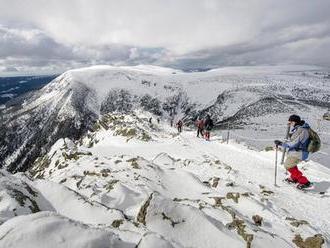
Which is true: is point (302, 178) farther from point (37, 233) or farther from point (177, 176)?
point (37, 233)

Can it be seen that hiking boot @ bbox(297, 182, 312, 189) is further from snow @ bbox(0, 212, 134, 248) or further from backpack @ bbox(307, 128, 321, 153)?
snow @ bbox(0, 212, 134, 248)

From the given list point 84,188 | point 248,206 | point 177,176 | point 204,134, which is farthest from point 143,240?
point 204,134

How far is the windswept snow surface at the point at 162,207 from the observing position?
714 centimetres

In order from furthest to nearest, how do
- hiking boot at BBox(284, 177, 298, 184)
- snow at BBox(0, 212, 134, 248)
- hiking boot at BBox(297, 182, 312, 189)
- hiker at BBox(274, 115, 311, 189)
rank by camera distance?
hiking boot at BBox(284, 177, 298, 184)
hiking boot at BBox(297, 182, 312, 189)
hiker at BBox(274, 115, 311, 189)
snow at BBox(0, 212, 134, 248)

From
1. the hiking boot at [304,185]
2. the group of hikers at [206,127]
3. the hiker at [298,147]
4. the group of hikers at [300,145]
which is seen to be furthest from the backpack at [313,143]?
the group of hikers at [206,127]

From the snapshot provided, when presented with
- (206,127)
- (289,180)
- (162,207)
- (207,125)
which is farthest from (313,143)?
(206,127)

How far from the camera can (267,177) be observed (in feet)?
64.1

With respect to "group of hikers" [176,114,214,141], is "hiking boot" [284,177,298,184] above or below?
above

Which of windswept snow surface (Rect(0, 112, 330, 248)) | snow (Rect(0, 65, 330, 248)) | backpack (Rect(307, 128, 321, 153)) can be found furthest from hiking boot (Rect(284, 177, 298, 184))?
backpack (Rect(307, 128, 321, 153))

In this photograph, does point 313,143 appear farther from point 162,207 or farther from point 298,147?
point 162,207

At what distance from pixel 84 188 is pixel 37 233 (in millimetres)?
9084

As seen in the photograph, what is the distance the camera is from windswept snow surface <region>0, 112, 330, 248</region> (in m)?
7.14

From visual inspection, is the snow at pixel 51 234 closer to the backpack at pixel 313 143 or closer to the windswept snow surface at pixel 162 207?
the windswept snow surface at pixel 162 207

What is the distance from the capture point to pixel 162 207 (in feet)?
33.9
